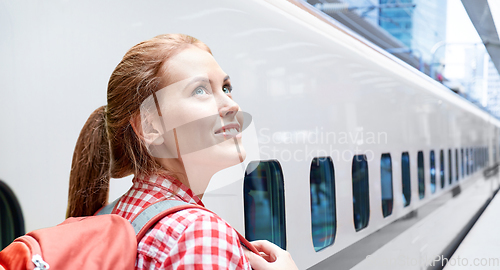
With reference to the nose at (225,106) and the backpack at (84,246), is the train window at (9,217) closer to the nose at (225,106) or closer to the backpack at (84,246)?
the backpack at (84,246)

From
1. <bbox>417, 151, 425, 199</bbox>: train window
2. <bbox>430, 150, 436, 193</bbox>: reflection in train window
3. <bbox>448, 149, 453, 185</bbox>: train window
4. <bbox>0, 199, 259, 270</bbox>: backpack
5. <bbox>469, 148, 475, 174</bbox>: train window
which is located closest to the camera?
<bbox>0, 199, 259, 270</bbox>: backpack

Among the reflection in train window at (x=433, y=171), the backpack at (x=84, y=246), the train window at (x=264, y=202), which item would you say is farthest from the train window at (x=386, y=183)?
the backpack at (x=84, y=246)

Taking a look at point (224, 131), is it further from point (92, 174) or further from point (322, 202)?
point (322, 202)

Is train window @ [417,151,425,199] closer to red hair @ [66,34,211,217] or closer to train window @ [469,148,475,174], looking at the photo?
red hair @ [66,34,211,217]

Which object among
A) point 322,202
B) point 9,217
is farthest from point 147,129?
point 322,202

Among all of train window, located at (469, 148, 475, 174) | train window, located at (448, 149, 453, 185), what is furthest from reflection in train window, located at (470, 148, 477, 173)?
train window, located at (448, 149, 453, 185)

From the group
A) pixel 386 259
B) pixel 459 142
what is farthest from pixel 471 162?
pixel 386 259

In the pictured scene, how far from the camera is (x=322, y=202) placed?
241cm

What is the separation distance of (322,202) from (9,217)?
174 cm

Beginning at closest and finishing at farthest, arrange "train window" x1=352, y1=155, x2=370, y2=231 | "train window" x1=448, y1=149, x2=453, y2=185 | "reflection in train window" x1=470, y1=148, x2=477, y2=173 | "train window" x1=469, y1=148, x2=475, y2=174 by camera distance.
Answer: "train window" x1=352, y1=155, x2=370, y2=231 → "train window" x1=448, y1=149, x2=453, y2=185 → "train window" x1=469, y1=148, x2=475, y2=174 → "reflection in train window" x1=470, y1=148, x2=477, y2=173

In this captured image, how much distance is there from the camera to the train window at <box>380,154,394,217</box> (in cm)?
340

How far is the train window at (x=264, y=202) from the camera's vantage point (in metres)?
1.79

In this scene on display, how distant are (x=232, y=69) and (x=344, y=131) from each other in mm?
1276

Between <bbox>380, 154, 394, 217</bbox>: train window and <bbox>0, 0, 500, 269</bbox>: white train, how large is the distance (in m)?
0.02
